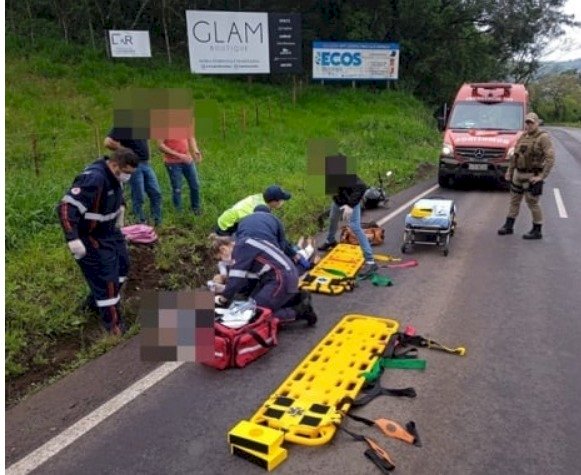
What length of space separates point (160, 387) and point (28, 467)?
1.15 meters

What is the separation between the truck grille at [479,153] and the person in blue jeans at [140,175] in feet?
25.1

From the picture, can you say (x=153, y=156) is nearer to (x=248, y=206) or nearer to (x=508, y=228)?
(x=248, y=206)

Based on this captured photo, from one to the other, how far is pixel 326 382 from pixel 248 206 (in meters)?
2.46

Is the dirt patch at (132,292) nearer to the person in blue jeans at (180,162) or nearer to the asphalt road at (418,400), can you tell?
the asphalt road at (418,400)

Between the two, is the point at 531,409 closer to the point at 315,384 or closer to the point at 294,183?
the point at 315,384

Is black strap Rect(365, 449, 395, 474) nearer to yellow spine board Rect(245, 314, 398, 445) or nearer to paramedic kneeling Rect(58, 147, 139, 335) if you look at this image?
yellow spine board Rect(245, 314, 398, 445)

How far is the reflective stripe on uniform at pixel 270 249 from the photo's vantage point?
17.6 ft

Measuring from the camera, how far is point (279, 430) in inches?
149

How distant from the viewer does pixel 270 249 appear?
17.7 ft

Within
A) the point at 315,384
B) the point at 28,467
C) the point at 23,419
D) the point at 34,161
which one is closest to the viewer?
the point at 28,467

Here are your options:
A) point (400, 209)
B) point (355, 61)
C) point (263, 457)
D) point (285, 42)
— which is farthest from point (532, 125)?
point (355, 61)

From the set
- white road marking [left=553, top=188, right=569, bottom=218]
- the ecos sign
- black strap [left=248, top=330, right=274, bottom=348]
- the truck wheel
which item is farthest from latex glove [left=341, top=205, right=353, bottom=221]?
the ecos sign

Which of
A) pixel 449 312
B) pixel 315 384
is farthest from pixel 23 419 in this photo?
pixel 449 312

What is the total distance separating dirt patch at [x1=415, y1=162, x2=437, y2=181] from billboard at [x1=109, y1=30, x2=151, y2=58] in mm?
13345
